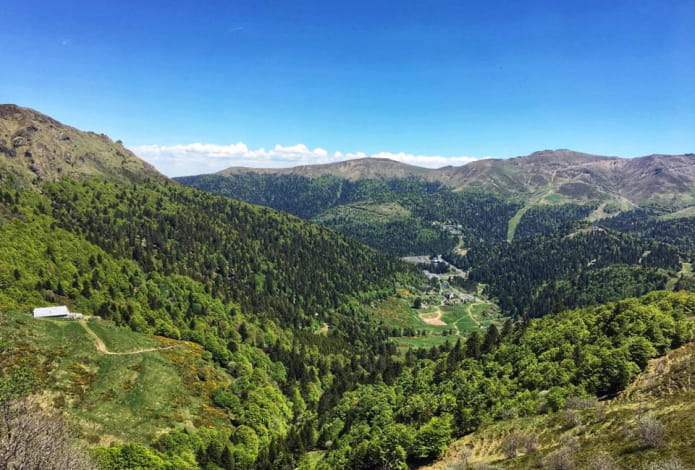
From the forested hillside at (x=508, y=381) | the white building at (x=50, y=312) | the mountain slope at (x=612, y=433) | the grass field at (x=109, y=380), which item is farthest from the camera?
the white building at (x=50, y=312)

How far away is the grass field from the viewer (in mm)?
76938

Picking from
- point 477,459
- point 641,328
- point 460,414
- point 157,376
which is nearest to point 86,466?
point 477,459

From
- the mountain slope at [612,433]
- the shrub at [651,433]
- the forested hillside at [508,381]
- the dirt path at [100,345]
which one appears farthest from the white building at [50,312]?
the shrub at [651,433]

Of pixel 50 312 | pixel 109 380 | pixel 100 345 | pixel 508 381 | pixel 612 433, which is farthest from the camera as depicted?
pixel 50 312

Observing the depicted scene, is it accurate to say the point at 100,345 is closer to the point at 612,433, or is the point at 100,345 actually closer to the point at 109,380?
the point at 109,380

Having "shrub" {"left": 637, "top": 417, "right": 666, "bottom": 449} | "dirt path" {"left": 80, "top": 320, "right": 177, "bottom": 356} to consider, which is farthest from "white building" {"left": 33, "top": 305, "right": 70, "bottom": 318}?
"shrub" {"left": 637, "top": 417, "right": 666, "bottom": 449}

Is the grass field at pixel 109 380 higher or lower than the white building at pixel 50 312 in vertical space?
lower

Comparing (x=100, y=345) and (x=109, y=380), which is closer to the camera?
(x=109, y=380)

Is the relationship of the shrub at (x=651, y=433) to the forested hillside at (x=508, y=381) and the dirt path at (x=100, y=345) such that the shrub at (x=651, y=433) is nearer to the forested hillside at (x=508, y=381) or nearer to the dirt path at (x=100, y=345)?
the forested hillside at (x=508, y=381)

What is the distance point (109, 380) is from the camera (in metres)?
87.8

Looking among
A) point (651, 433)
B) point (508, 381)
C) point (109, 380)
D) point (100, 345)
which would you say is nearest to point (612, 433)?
point (651, 433)

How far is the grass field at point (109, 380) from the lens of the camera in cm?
7694

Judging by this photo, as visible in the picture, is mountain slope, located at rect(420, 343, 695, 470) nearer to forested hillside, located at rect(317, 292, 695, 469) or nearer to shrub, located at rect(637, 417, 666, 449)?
shrub, located at rect(637, 417, 666, 449)

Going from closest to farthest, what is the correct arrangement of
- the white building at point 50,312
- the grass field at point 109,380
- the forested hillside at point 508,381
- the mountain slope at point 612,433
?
the mountain slope at point 612,433
the forested hillside at point 508,381
the grass field at point 109,380
the white building at point 50,312
